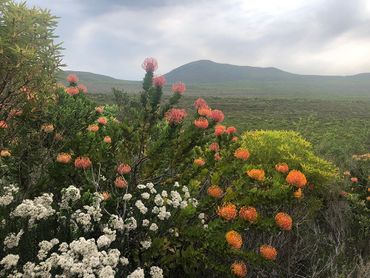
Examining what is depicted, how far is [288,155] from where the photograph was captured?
8.97 m

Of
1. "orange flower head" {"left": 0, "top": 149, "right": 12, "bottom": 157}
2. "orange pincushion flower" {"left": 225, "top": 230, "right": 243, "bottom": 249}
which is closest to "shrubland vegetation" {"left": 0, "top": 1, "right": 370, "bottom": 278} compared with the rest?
"orange pincushion flower" {"left": 225, "top": 230, "right": 243, "bottom": 249}

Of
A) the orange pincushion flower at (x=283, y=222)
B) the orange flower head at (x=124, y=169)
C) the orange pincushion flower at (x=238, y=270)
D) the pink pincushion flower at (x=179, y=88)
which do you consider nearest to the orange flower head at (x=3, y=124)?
the orange flower head at (x=124, y=169)

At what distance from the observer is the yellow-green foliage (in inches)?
347

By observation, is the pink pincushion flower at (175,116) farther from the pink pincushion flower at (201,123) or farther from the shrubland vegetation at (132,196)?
the pink pincushion flower at (201,123)

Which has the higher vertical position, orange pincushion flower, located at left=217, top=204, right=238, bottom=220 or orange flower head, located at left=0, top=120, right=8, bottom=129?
orange flower head, located at left=0, top=120, right=8, bottom=129

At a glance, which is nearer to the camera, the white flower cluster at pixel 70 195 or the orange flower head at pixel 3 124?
the white flower cluster at pixel 70 195

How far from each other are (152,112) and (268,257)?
6.66 feet

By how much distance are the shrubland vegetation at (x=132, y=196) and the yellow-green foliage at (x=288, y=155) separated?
92.8 inches

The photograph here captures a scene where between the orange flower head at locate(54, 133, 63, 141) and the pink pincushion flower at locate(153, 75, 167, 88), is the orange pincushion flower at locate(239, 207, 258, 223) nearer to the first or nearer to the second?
the pink pincushion flower at locate(153, 75, 167, 88)

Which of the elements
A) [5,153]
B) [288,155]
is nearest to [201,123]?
[5,153]

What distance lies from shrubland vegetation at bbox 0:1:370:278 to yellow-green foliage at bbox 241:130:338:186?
236 centimetres

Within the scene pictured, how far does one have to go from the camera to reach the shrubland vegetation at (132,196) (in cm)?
387

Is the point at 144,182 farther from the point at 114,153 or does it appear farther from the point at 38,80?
the point at 38,80

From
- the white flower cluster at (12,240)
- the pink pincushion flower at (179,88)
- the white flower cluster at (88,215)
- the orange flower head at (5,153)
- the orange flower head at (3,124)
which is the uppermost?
the pink pincushion flower at (179,88)
